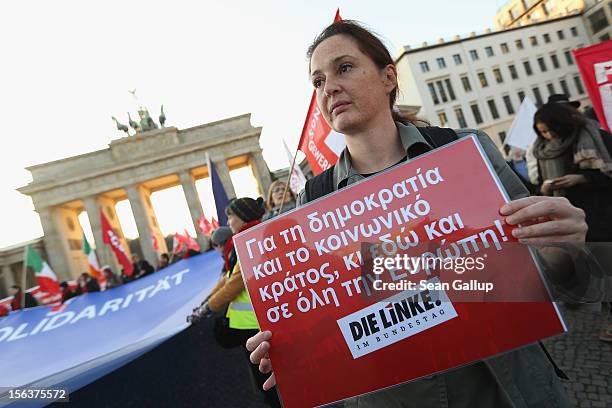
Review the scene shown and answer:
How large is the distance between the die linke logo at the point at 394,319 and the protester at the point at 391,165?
8 centimetres

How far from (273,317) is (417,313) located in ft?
1.35

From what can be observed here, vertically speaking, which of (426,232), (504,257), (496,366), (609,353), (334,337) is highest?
(426,232)

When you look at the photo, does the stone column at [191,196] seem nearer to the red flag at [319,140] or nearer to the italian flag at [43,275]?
the italian flag at [43,275]

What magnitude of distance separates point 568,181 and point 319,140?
7.00ft

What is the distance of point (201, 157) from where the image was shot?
32.3 m

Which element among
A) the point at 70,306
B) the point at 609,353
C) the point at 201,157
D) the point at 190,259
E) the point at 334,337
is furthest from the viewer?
the point at 201,157

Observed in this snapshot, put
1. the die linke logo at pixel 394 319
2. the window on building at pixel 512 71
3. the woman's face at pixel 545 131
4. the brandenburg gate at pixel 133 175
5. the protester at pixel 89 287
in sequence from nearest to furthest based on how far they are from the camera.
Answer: the die linke logo at pixel 394 319, the woman's face at pixel 545 131, the protester at pixel 89 287, the brandenburg gate at pixel 133 175, the window on building at pixel 512 71

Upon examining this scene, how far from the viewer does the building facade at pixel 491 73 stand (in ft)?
119

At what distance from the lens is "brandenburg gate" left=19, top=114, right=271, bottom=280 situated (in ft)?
101

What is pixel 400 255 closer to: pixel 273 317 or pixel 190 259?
pixel 273 317

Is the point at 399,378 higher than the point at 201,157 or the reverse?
the reverse

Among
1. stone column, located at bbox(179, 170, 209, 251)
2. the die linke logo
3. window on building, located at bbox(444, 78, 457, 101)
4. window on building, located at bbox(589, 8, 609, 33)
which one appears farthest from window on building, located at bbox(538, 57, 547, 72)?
the die linke logo

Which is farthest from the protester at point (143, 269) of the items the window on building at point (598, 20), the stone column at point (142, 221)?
the window on building at point (598, 20)

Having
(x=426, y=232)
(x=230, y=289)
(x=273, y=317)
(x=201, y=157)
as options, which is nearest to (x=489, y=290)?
(x=426, y=232)
